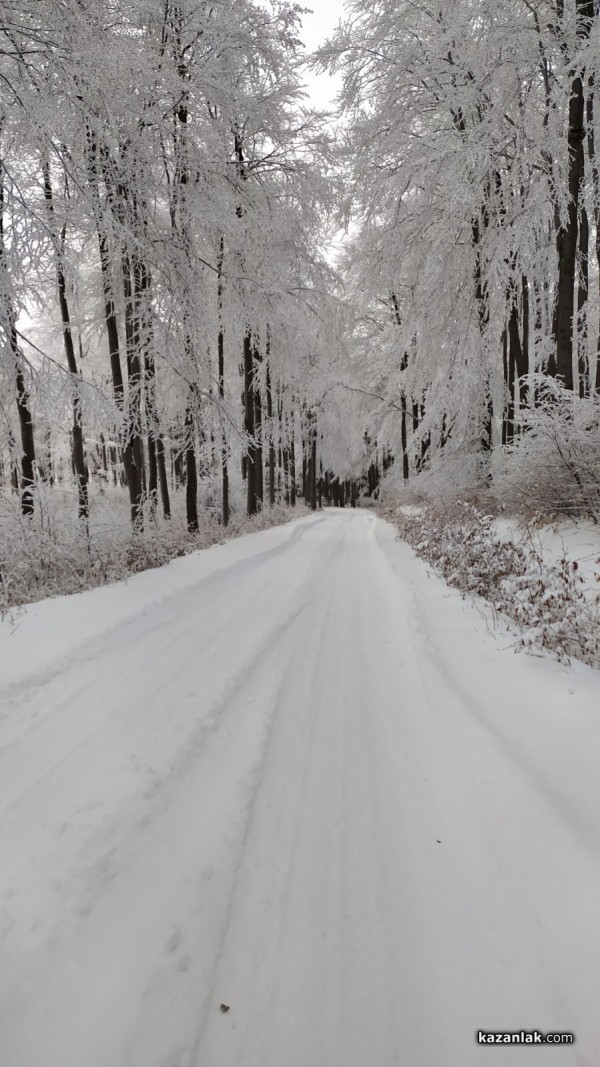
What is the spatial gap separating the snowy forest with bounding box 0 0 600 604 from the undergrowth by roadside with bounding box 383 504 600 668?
844mm

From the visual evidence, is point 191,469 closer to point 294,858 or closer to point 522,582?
point 522,582

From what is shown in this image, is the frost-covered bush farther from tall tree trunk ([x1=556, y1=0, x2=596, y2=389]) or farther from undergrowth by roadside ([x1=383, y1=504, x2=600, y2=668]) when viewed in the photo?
tall tree trunk ([x1=556, y1=0, x2=596, y2=389])

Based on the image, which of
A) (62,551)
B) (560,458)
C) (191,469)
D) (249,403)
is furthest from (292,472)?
(560,458)

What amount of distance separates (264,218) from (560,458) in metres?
8.52

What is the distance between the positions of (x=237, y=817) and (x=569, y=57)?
33.2ft

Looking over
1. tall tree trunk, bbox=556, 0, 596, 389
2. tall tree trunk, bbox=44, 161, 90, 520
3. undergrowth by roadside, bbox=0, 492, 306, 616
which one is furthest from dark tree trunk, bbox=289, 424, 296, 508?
undergrowth by roadside, bbox=0, 492, 306, 616

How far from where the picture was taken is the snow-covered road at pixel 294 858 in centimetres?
123

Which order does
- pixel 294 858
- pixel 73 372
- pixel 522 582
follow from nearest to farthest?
1. pixel 294 858
2. pixel 522 582
3. pixel 73 372

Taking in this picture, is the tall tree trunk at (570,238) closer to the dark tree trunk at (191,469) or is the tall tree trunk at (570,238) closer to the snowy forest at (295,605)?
the snowy forest at (295,605)

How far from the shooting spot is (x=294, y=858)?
177 centimetres

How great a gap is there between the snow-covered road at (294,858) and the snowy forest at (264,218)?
3.37 m

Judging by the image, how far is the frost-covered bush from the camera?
516 cm

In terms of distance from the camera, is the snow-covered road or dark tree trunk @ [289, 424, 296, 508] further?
dark tree trunk @ [289, 424, 296, 508]

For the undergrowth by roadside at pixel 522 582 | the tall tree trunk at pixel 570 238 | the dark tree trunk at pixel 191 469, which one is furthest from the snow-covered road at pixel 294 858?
the dark tree trunk at pixel 191 469
